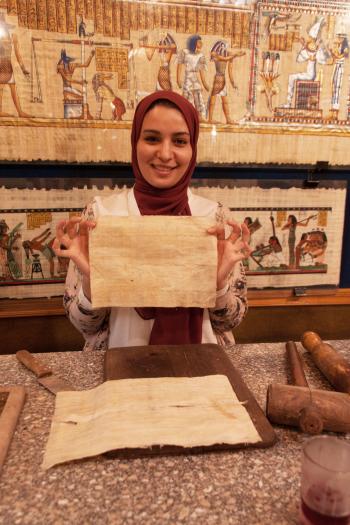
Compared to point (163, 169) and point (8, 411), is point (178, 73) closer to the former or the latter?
point (163, 169)

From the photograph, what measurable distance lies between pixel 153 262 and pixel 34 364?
46 centimetres

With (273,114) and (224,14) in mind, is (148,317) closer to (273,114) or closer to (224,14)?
(273,114)

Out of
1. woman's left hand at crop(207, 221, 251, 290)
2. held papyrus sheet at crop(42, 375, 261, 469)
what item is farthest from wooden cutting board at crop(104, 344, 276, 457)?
woman's left hand at crop(207, 221, 251, 290)

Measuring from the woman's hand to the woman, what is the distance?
12 centimetres

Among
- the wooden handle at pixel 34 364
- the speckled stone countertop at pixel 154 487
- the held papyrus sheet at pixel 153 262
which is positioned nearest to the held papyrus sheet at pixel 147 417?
the speckled stone countertop at pixel 154 487

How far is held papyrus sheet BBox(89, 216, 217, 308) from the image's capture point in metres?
1.25

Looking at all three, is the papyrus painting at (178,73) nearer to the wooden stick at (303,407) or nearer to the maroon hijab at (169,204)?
the maroon hijab at (169,204)

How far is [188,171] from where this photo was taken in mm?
1607

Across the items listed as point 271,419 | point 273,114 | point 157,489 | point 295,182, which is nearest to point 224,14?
point 273,114

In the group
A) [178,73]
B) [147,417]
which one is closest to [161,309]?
[147,417]

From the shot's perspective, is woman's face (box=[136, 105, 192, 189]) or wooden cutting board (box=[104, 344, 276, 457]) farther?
woman's face (box=[136, 105, 192, 189])

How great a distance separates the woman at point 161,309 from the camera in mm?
1467

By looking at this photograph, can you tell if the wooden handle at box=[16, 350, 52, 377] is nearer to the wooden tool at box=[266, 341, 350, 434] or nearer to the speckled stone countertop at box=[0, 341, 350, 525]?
the speckled stone countertop at box=[0, 341, 350, 525]

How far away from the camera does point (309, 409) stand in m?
0.88
